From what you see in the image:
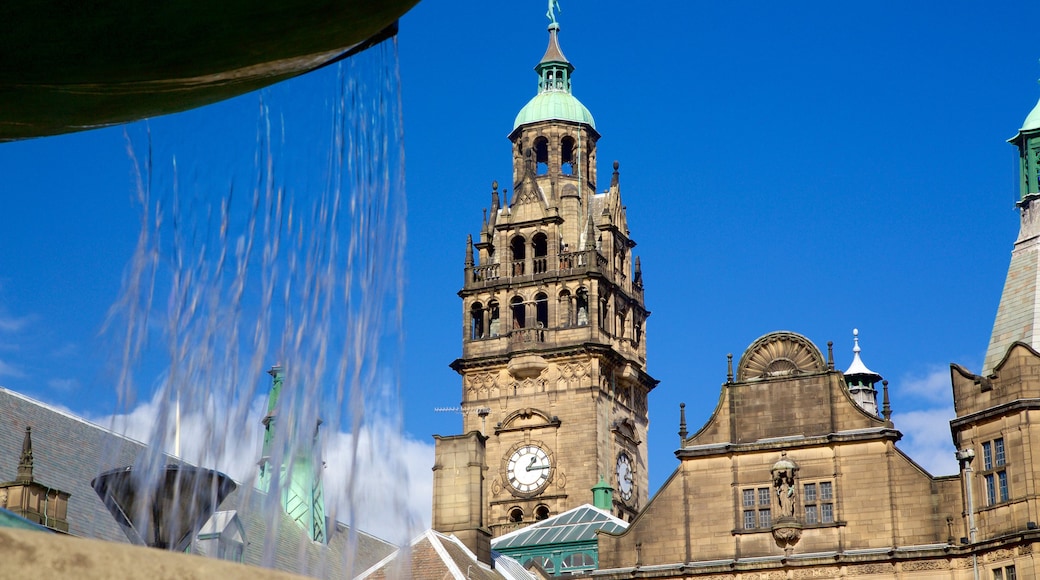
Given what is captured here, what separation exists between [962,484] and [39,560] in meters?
38.6

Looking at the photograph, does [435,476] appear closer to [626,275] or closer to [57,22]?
[57,22]

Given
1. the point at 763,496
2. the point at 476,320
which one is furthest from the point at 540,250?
the point at 763,496

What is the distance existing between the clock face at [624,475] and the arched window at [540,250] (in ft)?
39.1

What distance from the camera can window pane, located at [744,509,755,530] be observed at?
44.9 metres

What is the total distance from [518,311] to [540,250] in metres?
4.20

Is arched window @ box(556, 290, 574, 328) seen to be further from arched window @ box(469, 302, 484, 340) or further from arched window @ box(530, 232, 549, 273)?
arched window @ box(469, 302, 484, 340)

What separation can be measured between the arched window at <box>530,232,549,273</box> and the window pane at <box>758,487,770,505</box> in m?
51.1

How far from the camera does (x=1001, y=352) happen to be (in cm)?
4528

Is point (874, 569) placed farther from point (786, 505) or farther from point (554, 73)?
point (554, 73)

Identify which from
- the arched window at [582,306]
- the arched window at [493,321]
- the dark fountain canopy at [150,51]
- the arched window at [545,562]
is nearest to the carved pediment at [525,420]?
the arched window at [493,321]

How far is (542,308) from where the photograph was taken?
95.2 meters

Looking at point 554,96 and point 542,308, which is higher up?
point 554,96

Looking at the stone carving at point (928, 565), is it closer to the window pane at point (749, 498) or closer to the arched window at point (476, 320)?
the window pane at point (749, 498)

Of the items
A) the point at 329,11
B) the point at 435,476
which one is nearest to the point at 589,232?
the point at 435,476
